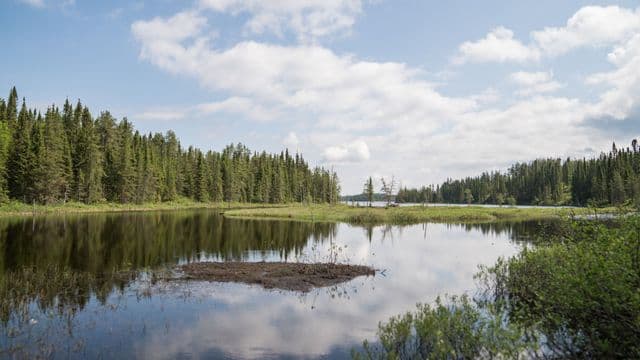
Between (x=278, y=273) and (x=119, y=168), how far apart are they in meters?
88.9

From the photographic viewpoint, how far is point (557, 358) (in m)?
11.9

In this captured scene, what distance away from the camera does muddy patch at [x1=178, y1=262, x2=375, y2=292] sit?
2427 centimetres

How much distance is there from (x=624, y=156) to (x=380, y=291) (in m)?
153

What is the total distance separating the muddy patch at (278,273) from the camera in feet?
79.6

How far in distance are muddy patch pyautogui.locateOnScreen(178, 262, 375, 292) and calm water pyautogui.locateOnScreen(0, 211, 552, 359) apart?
1219mm

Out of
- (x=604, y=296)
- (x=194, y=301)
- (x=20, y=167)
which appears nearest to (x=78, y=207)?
(x=20, y=167)

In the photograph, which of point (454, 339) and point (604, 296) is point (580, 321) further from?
point (454, 339)

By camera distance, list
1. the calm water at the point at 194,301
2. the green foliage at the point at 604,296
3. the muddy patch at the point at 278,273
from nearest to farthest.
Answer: the green foliage at the point at 604,296 < the calm water at the point at 194,301 < the muddy patch at the point at 278,273

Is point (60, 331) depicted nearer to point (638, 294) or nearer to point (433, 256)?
point (638, 294)

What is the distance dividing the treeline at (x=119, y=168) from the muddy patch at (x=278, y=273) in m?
63.5

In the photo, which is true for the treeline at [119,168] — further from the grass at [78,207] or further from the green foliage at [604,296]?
the green foliage at [604,296]

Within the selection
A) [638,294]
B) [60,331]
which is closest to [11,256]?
[60,331]

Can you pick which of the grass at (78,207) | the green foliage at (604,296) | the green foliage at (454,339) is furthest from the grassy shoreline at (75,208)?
the green foliage at (604,296)

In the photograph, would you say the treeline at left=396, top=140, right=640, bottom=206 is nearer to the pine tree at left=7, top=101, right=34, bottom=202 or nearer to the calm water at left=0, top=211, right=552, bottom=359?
the calm water at left=0, top=211, right=552, bottom=359
